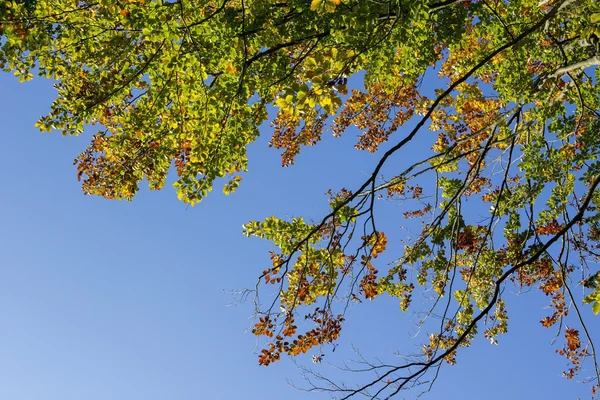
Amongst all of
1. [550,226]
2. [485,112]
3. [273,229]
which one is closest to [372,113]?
[485,112]

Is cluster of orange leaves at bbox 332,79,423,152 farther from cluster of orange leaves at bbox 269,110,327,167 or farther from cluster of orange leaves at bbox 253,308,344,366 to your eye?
cluster of orange leaves at bbox 253,308,344,366

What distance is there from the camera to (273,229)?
4906mm

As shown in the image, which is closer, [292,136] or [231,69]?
[231,69]

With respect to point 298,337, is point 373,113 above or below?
above

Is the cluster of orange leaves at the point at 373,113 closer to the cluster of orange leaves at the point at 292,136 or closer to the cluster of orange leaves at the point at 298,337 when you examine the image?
the cluster of orange leaves at the point at 292,136

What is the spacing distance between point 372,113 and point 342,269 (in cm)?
514

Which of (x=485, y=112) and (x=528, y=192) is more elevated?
(x=485, y=112)

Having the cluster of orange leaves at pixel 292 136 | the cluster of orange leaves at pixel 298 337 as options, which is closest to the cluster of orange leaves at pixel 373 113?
the cluster of orange leaves at pixel 292 136

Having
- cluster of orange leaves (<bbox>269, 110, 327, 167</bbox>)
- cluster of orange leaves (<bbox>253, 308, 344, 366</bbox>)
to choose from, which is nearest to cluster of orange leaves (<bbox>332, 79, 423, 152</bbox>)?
cluster of orange leaves (<bbox>269, 110, 327, 167</bbox>)

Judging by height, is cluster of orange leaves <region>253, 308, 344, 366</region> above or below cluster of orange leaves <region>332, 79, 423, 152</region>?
below

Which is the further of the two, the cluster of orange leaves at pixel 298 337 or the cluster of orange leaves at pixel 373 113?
the cluster of orange leaves at pixel 373 113

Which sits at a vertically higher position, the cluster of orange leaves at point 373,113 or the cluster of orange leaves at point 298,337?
the cluster of orange leaves at point 373,113

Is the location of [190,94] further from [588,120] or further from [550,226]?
[588,120]

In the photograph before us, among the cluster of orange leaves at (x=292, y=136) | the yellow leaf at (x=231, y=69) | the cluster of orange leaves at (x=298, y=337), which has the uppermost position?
the cluster of orange leaves at (x=292, y=136)
